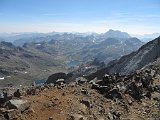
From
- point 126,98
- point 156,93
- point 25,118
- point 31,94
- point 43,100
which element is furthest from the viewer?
point 156,93

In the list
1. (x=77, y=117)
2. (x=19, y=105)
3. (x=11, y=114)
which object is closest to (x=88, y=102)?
(x=77, y=117)

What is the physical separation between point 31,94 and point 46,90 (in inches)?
61.6

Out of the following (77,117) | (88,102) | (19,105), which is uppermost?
(19,105)

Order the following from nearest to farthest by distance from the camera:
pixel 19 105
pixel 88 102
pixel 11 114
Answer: pixel 11 114, pixel 19 105, pixel 88 102

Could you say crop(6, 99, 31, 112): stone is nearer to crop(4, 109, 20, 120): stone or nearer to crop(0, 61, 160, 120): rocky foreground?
crop(0, 61, 160, 120): rocky foreground

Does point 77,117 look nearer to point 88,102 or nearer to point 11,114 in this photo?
point 88,102

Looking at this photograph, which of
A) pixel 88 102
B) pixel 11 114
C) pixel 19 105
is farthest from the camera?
pixel 88 102

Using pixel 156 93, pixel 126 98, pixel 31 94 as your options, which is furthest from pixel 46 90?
pixel 156 93

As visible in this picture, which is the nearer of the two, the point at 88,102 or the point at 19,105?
the point at 19,105

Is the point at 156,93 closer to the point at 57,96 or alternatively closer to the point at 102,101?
the point at 102,101

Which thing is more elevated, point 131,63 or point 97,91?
point 97,91

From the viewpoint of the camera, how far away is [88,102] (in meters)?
25.1

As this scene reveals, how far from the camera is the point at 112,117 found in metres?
24.4

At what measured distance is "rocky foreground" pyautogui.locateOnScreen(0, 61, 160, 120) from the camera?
22.3 metres
